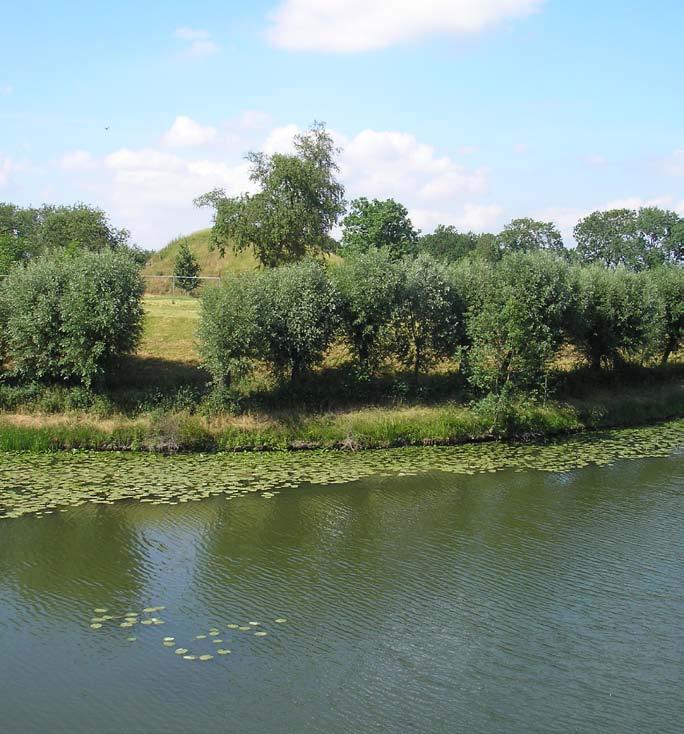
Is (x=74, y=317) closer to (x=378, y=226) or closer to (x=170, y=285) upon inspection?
(x=170, y=285)

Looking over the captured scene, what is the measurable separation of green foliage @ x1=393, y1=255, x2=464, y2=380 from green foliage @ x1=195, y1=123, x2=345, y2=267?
30.3 ft

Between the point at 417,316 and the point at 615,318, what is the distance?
12.1 meters

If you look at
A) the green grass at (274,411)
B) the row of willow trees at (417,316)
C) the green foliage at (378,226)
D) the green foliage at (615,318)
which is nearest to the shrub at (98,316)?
the green grass at (274,411)

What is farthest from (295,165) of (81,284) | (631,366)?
(631,366)

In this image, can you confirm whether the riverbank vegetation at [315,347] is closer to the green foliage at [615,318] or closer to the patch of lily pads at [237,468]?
the green foliage at [615,318]

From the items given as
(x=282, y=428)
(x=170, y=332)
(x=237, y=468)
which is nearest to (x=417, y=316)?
(x=282, y=428)

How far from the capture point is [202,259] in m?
67.9

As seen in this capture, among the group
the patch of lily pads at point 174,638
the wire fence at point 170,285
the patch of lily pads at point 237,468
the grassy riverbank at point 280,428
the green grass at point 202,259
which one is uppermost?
the green grass at point 202,259

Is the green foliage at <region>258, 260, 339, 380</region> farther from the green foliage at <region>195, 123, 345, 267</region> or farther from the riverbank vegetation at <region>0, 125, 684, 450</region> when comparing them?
the green foliage at <region>195, 123, 345, 267</region>

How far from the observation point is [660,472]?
88.0ft

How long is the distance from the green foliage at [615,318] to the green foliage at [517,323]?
3229 millimetres

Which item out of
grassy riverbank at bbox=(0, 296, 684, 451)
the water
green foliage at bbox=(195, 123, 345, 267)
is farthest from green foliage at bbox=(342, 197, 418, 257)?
the water

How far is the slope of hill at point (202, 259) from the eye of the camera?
6406cm

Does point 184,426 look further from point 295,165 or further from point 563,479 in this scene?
point 295,165
